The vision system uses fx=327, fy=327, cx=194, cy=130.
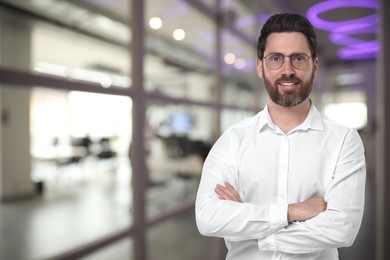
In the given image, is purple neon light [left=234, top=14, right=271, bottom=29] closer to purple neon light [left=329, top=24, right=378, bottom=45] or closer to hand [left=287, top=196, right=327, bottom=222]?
purple neon light [left=329, top=24, right=378, bottom=45]

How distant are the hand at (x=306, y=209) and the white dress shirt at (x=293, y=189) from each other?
1cm

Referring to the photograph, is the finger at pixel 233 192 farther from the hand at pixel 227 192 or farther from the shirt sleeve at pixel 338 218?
the shirt sleeve at pixel 338 218

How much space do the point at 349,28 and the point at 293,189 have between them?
1.69ft

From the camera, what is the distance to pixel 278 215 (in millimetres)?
775

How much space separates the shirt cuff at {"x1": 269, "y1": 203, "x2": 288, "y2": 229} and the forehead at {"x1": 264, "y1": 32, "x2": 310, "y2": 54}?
1.18 ft

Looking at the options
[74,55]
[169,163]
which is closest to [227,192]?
[169,163]

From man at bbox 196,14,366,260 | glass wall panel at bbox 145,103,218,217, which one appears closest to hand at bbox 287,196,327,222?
man at bbox 196,14,366,260

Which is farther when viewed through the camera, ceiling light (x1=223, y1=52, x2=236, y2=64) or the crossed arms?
ceiling light (x1=223, y1=52, x2=236, y2=64)

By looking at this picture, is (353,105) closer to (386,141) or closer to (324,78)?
(324,78)

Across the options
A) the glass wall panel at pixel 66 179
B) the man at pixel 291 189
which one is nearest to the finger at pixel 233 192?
the man at pixel 291 189

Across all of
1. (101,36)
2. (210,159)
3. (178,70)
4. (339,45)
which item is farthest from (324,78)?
(101,36)

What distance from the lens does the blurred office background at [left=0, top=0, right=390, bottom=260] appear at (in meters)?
1.07

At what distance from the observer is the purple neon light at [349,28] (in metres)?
0.84

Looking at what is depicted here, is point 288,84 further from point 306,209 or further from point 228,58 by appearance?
point 228,58
